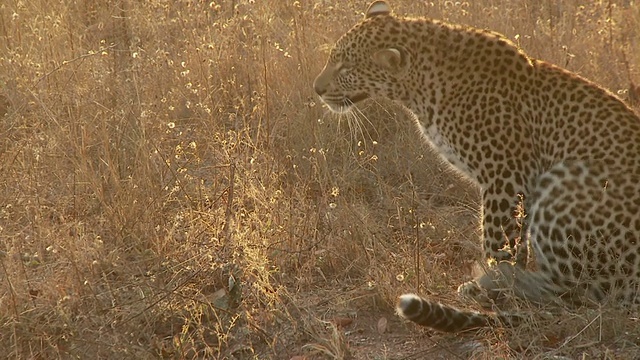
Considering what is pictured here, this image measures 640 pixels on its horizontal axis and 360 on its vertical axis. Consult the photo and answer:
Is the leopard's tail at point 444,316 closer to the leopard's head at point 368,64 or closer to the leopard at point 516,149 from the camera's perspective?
the leopard at point 516,149

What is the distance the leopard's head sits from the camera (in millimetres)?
6383

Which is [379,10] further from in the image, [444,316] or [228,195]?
[444,316]

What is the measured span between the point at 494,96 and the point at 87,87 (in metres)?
3.57

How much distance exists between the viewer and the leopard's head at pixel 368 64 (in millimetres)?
6383

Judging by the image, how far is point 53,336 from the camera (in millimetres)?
5441

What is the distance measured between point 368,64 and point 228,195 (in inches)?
46.9

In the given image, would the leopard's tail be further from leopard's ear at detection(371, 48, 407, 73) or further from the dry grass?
leopard's ear at detection(371, 48, 407, 73)

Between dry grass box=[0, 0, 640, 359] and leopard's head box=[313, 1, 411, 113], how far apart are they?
0.46 meters

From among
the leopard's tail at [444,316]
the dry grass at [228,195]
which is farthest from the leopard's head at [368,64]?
the leopard's tail at [444,316]

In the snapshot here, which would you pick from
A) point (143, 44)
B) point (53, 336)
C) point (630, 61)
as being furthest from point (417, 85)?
point (143, 44)

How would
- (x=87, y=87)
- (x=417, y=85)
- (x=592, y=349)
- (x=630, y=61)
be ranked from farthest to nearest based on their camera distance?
(x=630, y=61)
(x=87, y=87)
(x=417, y=85)
(x=592, y=349)

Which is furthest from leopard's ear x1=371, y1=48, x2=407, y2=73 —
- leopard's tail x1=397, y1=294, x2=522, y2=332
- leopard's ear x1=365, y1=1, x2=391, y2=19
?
leopard's tail x1=397, y1=294, x2=522, y2=332

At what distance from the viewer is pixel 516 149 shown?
19.6ft

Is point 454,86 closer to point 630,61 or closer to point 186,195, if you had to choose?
point 186,195
